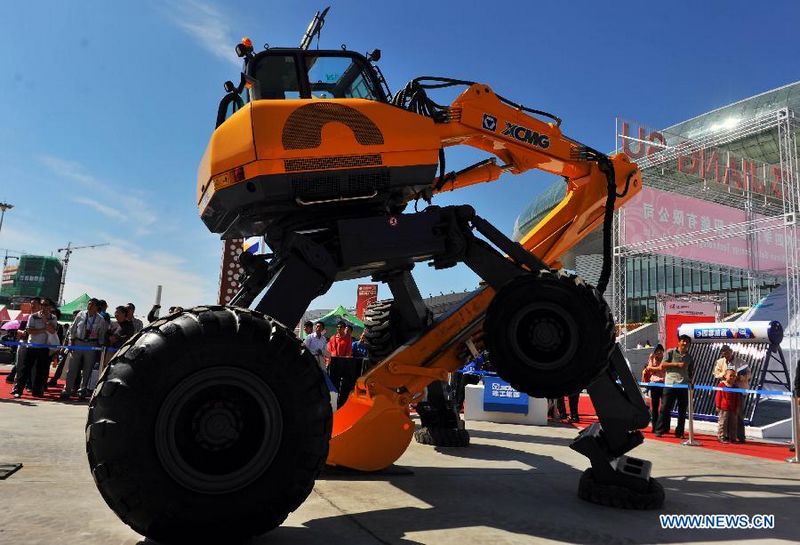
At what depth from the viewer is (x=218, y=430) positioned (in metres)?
2.80

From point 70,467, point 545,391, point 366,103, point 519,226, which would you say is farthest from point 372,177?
point 519,226

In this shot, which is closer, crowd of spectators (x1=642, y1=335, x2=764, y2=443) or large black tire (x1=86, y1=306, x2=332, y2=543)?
large black tire (x1=86, y1=306, x2=332, y2=543)

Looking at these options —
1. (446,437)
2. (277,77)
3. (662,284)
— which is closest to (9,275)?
(662,284)

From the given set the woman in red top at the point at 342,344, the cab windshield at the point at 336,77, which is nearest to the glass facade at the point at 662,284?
the woman in red top at the point at 342,344

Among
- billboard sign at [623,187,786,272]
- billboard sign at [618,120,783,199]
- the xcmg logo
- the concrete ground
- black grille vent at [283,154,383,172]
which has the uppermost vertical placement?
billboard sign at [618,120,783,199]

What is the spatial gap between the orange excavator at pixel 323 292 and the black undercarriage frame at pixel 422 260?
16 millimetres

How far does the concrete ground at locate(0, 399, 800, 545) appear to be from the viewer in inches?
130

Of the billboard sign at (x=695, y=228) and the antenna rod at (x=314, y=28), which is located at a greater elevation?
the billboard sign at (x=695, y=228)

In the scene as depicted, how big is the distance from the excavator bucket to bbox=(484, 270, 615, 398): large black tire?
107cm

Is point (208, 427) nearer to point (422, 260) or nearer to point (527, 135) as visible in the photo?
point (422, 260)

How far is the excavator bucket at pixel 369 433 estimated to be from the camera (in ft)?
15.7

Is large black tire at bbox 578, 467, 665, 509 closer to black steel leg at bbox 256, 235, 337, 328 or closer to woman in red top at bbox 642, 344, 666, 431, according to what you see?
black steel leg at bbox 256, 235, 337, 328
